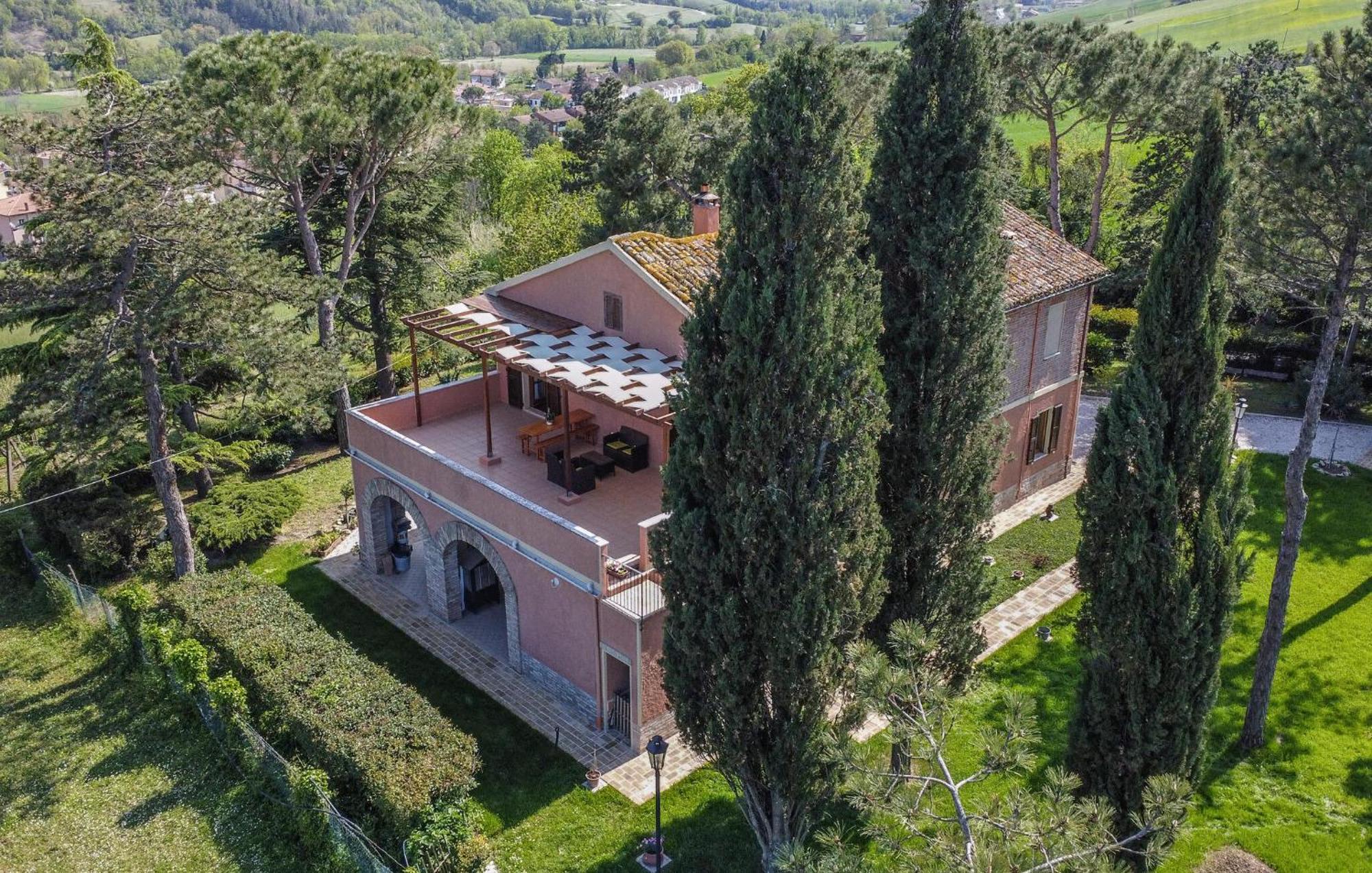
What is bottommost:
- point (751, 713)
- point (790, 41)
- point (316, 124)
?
point (751, 713)

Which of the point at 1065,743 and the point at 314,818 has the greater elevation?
the point at 314,818

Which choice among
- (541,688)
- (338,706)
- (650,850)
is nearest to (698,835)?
(650,850)

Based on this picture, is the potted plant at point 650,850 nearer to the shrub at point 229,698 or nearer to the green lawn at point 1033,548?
the shrub at point 229,698

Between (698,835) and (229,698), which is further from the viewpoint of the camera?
(229,698)

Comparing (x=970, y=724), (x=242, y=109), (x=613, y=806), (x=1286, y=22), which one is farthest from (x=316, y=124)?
(x=1286, y=22)

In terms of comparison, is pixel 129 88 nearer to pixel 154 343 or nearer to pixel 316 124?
pixel 316 124

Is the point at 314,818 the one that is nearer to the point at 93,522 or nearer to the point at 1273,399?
the point at 93,522

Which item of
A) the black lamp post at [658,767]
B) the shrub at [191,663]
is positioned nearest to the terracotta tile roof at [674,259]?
the black lamp post at [658,767]
